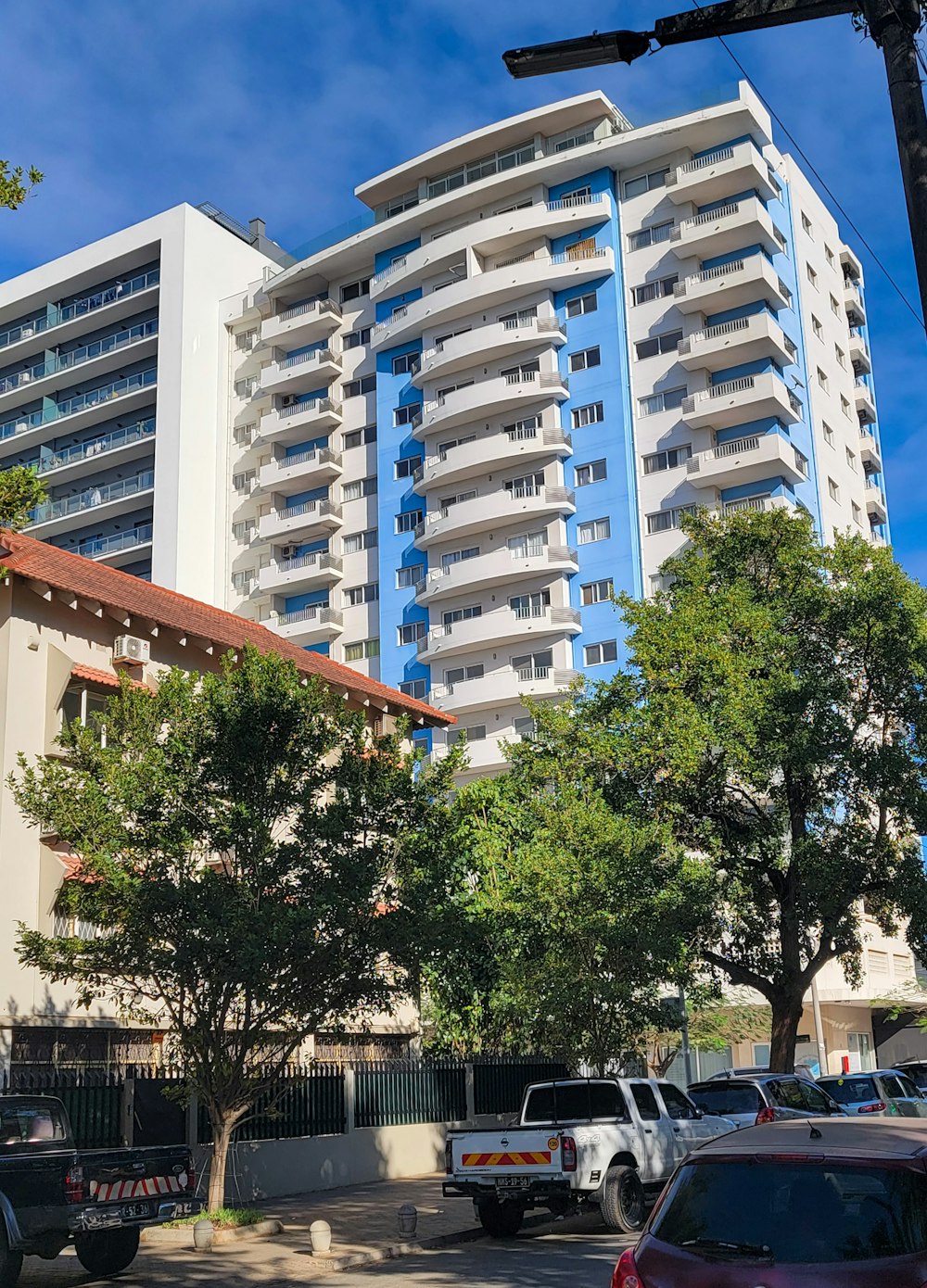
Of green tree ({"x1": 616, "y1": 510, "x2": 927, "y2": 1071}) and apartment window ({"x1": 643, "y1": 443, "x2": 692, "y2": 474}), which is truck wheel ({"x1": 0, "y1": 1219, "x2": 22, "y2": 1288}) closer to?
green tree ({"x1": 616, "y1": 510, "x2": 927, "y2": 1071})

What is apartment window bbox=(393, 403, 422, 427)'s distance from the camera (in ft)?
190

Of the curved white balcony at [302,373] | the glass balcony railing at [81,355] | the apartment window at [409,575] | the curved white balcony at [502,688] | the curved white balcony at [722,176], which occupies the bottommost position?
the curved white balcony at [502,688]

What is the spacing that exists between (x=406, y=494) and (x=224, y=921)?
4341cm

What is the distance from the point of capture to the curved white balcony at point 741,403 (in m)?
49.3

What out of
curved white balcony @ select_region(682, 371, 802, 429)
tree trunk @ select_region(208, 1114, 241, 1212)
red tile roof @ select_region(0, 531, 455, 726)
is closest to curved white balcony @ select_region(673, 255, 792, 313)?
curved white balcony @ select_region(682, 371, 802, 429)

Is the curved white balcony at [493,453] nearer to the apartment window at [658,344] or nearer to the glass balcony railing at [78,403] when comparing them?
the apartment window at [658,344]

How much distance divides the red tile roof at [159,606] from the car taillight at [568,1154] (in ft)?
24.5

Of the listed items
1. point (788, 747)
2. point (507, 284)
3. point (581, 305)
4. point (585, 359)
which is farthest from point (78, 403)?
point (788, 747)

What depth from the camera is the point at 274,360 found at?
63.9 meters

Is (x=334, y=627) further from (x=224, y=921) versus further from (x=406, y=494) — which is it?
(x=224, y=921)

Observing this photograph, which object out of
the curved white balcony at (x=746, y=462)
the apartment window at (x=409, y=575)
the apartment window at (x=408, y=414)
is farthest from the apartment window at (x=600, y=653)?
the apartment window at (x=408, y=414)

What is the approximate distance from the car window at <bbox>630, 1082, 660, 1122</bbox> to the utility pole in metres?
11.4

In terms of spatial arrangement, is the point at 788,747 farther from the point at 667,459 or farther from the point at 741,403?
the point at 667,459

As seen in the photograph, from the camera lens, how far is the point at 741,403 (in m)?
49.5
